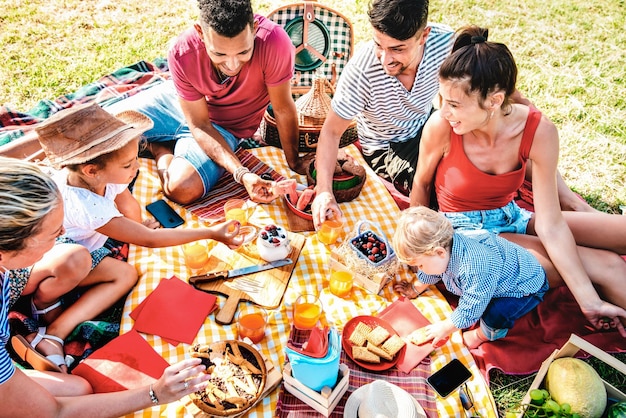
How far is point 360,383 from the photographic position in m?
2.55

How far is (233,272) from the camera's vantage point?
3.01 meters

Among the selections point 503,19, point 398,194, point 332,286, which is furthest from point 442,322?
point 503,19

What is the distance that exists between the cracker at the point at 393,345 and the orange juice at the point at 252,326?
2.45ft

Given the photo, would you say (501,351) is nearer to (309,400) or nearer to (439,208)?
(439,208)

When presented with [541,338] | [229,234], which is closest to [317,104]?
[229,234]

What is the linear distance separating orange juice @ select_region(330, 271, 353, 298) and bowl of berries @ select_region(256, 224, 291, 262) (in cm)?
37

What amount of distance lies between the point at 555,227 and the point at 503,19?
5.05m

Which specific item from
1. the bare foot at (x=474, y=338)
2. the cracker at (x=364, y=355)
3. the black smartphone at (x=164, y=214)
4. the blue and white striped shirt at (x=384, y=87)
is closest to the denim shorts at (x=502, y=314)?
the bare foot at (x=474, y=338)

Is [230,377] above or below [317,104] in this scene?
below

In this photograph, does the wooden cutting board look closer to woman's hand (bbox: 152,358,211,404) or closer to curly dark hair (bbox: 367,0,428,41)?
woman's hand (bbox: 152,358,211,404)

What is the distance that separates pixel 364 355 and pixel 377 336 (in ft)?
0.52

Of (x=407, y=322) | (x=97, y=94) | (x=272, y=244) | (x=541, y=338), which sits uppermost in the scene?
(x=97, y=94)

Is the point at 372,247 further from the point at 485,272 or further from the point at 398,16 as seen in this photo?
the point at 398,16

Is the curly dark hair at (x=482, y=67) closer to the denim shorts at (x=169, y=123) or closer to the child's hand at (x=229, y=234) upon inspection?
the child's hand at (x=229, y=234)
